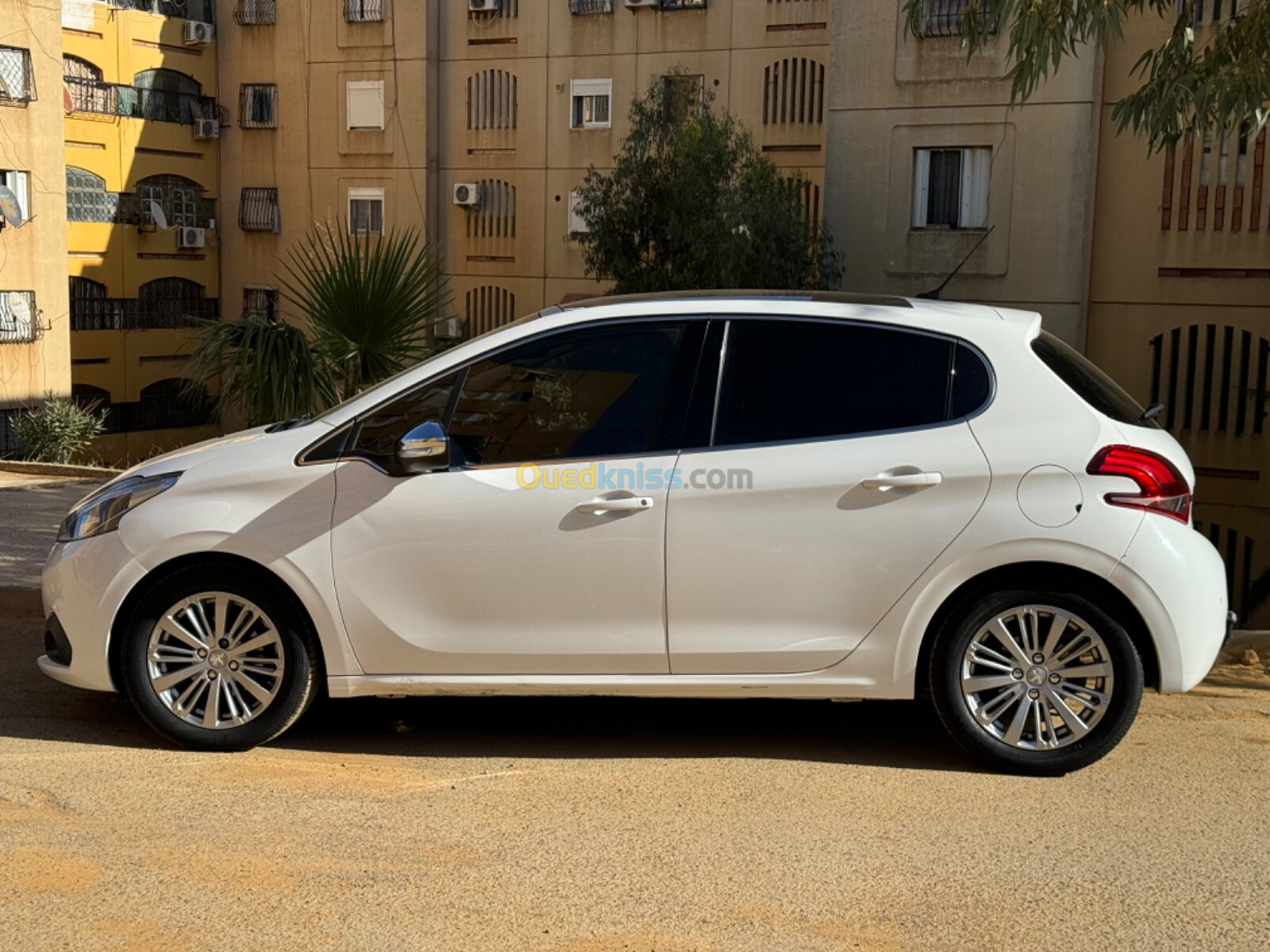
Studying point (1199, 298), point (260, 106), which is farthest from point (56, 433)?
point (1199, 298)

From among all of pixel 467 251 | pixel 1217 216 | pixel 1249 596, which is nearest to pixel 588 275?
pixel 467 251

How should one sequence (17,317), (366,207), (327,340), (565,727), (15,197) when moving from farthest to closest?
1. (366,207)
2. (17,317)
3. (15,197)
4. (327,340)
5. (565,727)

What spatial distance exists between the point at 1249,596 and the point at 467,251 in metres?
21.5

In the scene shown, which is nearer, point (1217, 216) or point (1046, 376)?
point (1046, 376)

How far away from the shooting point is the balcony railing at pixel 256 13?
36.6 meters

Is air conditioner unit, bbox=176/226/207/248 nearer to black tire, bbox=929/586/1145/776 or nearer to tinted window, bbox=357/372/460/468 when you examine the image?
tinted window, bbox=357/372/460/468

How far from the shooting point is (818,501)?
5426 millimetres

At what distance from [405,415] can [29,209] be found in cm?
2887

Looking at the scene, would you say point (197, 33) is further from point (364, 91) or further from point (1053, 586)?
point (1053, 586)

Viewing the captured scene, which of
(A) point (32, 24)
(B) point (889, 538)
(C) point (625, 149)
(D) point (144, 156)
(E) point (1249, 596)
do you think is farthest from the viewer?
(D) point (144, 156)

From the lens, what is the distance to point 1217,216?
20.2 meters

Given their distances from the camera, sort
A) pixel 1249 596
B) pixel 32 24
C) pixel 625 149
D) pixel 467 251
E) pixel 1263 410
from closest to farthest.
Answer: pixel 1249 596, pixel 1263 410, pixel 625 149, pixel 32 24, pixel 467 251

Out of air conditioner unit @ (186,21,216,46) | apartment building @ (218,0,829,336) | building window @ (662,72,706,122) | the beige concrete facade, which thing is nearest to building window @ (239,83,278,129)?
apartment building @ (218,0,829,336)

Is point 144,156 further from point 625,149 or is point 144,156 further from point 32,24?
point 625,149
